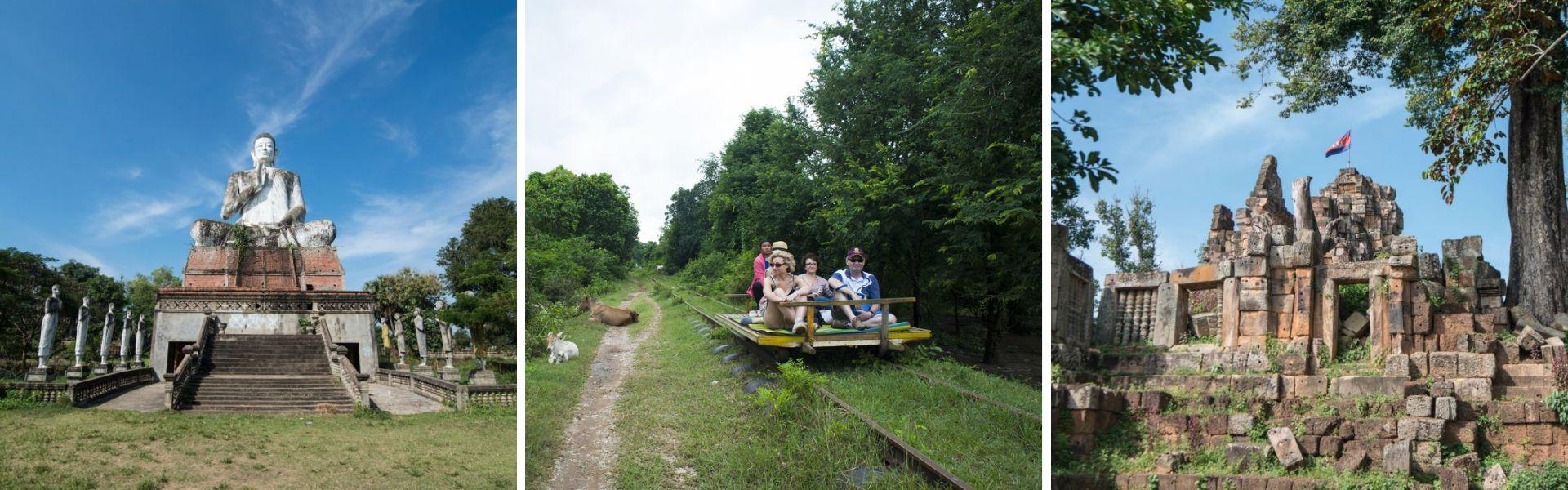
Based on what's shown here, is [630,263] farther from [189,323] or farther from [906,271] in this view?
[189,323]

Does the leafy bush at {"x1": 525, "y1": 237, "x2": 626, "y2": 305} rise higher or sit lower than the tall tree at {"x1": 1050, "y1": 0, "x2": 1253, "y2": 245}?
lower

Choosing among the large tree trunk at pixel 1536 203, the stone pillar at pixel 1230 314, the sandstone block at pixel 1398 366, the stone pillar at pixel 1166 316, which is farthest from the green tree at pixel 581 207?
the large tree trunk at pixel 1536 203

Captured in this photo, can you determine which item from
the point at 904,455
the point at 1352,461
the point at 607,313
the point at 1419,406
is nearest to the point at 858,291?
the point at 904,455

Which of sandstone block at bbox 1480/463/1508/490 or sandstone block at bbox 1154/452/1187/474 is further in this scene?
sandstone block at bbox 1480/463/1508/490

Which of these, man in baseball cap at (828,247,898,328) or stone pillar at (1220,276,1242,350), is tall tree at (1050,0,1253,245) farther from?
stone pillar at (1220,276,1242,350)

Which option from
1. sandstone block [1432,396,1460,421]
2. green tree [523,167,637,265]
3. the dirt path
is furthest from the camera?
sandstone block [1432,396,1460,421]

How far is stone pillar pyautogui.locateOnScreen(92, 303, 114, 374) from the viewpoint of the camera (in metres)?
5.69

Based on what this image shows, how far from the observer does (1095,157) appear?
16.8 feet

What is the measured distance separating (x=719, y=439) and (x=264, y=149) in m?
5.35

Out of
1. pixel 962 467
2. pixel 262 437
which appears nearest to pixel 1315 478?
pixel 962 467

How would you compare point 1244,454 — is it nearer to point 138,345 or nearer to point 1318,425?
point 1318,425

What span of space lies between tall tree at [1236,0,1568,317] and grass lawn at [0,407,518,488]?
10.2 meters

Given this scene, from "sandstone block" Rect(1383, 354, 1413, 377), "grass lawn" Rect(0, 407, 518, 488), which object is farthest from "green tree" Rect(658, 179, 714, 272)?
"sandstone block" Rect(1383, 354, 1413, 377)

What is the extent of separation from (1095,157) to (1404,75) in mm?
8158
